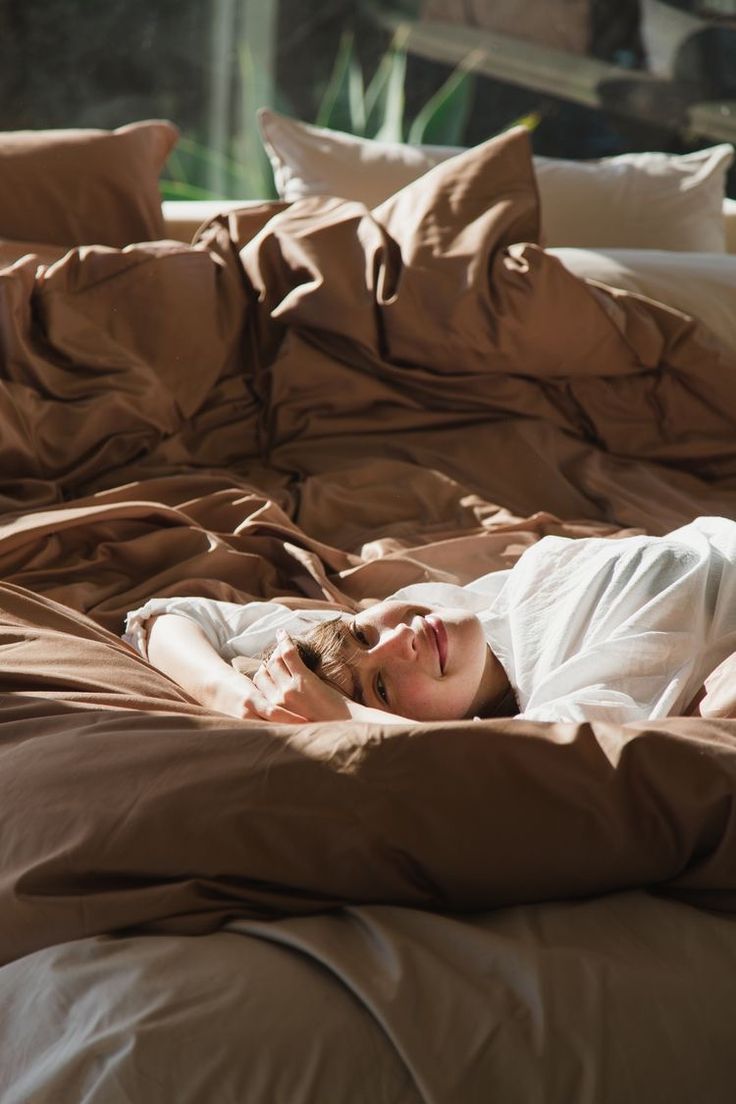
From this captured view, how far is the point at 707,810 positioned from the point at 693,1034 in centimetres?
17

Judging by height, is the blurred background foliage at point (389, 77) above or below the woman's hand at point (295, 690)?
above

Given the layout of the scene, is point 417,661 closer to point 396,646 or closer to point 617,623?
point 396,646

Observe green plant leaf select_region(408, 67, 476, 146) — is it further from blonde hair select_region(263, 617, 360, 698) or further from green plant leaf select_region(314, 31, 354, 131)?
blonde hair select_region(263, 617, 360, 698)

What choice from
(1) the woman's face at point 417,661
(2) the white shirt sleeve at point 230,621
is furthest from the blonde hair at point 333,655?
(2) the white shirt sleeve at point 230,621

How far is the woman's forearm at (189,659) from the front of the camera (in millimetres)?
1387

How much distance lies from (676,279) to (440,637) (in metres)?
1.17

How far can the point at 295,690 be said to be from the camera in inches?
50.9

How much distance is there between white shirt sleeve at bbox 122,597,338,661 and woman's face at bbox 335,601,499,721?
0.13 meters

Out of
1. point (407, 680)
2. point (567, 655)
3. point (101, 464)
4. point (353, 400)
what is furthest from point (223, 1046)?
point (353, 400)

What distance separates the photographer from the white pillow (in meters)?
2.28

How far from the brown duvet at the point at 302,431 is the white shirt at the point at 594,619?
0.13m

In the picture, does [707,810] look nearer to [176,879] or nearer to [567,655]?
[176,879]

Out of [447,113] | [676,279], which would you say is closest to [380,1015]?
[676,279]

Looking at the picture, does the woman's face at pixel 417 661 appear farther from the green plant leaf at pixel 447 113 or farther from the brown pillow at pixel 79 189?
the green plant leaf at pixel 447 113
